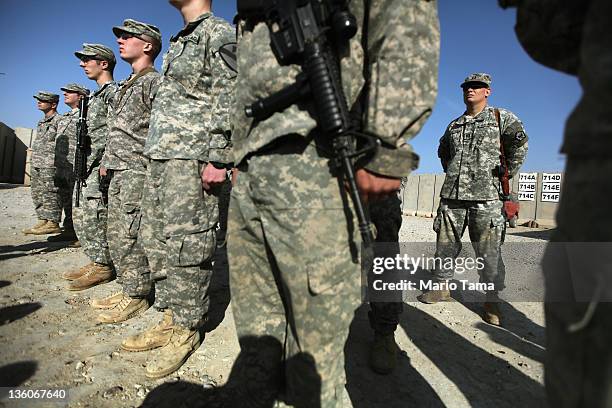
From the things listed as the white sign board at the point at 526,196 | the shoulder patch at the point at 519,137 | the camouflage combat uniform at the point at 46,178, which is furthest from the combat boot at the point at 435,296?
the white sign board at the point at 526,196

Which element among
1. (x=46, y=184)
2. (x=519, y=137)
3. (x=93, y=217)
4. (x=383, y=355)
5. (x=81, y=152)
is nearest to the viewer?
(x=383, y=355)

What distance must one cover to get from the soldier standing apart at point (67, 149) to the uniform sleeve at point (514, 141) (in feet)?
21.7

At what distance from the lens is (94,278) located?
11.8 ft

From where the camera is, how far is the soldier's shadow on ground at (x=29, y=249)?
14.9 ft

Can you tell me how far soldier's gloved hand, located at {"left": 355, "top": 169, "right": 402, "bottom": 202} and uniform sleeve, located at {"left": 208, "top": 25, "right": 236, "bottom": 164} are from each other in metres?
1.10

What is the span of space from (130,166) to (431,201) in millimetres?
15473

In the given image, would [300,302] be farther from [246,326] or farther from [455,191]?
[455,191]

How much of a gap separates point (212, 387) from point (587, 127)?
214 cm

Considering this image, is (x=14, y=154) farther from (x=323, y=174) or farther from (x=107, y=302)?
(x=323, y=174)

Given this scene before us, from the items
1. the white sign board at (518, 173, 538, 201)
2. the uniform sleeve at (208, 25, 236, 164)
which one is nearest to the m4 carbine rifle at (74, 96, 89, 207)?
the uniform sleeve at (208, 25, 236, 164)

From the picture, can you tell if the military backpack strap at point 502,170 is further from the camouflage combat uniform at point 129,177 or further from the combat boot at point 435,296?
the camouflage combat uniform at point 129,177

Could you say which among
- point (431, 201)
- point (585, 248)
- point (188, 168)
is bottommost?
point (585, 248)

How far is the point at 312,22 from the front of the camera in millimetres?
1144

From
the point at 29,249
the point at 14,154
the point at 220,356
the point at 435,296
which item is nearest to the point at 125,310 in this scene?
the point at 220,356
